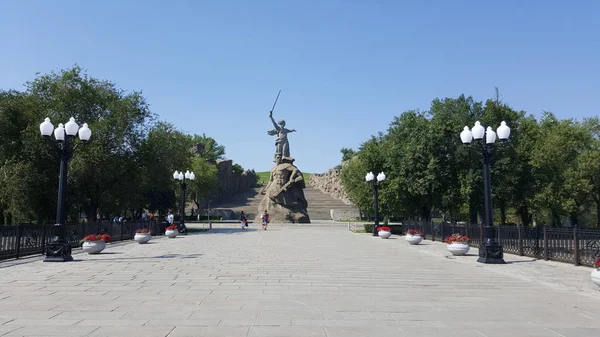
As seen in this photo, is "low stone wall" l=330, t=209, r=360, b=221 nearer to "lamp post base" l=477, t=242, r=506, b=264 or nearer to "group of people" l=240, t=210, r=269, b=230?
"group of people" l=240, t=210, r=269, b=230

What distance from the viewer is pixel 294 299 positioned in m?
8.27

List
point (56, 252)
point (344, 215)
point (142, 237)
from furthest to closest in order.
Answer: point (344, 215) → point (142, 237) → point (56, 252)

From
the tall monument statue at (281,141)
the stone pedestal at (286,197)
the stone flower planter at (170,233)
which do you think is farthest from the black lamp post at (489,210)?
the tall monument statue at (281,141)

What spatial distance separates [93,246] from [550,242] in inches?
669

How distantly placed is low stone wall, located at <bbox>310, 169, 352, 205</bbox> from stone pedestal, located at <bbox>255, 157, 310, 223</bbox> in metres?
32.9

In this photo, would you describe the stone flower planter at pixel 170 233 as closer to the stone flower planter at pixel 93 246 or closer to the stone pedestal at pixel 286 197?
the stone flower planter at pixel 93 246

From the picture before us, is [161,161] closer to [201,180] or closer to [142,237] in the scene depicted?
[142,237]

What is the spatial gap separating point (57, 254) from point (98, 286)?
5.99m

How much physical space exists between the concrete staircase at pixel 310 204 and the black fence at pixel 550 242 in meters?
47.7

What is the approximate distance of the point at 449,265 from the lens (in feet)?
46.2

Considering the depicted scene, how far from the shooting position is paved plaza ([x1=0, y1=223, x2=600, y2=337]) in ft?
20.2

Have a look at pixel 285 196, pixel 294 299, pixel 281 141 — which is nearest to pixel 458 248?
pixel 294 299

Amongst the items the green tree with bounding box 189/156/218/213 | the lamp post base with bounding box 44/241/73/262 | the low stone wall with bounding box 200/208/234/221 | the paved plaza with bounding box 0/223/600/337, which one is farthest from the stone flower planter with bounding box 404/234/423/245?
the low stone wall with bounding box 200/208/234/221

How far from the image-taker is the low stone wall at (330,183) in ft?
272
